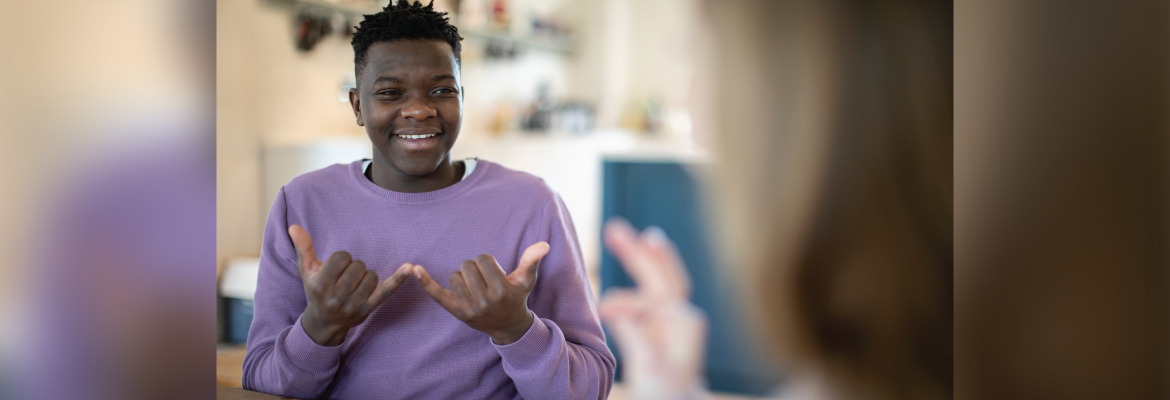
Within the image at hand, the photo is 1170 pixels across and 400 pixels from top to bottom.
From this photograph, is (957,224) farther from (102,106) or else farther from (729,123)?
(729,123)

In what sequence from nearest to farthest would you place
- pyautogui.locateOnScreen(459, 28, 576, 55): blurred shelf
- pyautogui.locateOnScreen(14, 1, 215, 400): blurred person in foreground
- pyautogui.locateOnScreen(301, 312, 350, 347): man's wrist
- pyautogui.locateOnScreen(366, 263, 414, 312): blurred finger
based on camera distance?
pyautogui.locateOnScreen(14, 1, 215, 400): blurred person in foreground, pyautogui.locateOnScreen(366, 263, 414, 312): blurred finger, pyautogui.locateOnScreen(301, 312, 350, 347): man's wrist, pyautogui.locateOnScreen(459, 28, 576, 55): blurred shelf

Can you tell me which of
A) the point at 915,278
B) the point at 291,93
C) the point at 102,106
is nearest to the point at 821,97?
the point at 915,278

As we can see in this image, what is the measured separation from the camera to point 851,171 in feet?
2.49

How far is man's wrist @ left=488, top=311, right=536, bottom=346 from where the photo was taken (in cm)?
57

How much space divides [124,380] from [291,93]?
173 centimetres

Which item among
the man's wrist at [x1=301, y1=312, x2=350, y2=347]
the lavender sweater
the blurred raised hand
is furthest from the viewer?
the blurred raised hand

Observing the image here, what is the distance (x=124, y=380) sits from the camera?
0.79 feet

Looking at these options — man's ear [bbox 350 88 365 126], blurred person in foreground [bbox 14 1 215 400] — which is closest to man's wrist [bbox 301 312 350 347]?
man's ear [bbox 350 88 365 126]

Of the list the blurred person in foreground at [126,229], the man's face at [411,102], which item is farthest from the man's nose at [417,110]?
the blurred person in foreground at [126,229]

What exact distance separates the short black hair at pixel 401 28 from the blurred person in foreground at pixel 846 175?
412mm

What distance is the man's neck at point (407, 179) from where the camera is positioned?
2.34ft

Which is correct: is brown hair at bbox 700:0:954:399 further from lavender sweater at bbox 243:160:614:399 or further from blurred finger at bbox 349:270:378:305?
blurred finger at bbox 349:270:378:305

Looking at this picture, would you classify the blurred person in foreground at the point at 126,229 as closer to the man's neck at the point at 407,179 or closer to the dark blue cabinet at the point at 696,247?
the man's neck at the point at 407,179

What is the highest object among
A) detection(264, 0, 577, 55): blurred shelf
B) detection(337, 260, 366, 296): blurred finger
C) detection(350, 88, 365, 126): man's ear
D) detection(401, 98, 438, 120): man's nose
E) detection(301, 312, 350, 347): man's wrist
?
detection(264, 0, 577, 55): blurred shelf
